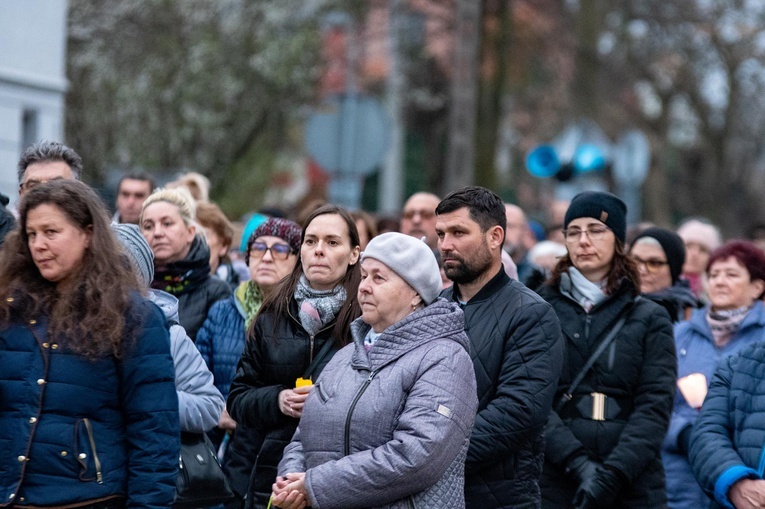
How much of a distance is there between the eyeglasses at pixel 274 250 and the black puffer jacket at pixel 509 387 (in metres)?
1.57

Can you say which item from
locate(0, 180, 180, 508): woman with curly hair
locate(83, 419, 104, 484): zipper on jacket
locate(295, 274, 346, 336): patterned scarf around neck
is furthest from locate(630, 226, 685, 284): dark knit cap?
locate(83, 419, 104, 484): zipper on jacket

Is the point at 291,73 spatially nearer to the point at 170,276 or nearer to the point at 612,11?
the point at 612,11

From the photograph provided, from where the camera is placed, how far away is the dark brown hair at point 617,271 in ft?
22.6

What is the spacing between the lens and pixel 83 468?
15.0ft

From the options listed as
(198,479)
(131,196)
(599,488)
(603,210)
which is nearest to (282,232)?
(603,210)

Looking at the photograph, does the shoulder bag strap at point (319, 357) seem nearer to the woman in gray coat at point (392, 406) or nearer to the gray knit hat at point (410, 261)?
the woman in gray coat at point (392, 406)

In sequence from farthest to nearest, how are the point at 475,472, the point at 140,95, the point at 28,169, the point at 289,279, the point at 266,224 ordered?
the point at 140,95 < the point at 266,224 < the point at 28,169 < the point at 289,279 < the point at 475,472

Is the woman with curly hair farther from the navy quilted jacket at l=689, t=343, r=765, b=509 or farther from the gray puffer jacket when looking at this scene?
the navy quilted jacket at l=689, t=343, r=765, b=509

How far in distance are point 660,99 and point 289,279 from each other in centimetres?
3088

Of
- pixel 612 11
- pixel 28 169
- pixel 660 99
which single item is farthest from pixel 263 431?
pixel 660 99

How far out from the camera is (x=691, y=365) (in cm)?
782

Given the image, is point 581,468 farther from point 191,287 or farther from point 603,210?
point 191,287

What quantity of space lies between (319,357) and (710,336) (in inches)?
115

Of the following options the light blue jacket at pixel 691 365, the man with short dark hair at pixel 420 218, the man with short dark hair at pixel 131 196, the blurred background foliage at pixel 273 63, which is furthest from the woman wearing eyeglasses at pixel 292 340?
the blurred background foliage at pixel 273 63
